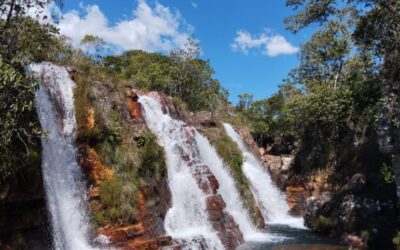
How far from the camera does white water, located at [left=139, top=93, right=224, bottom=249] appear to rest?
746 inches

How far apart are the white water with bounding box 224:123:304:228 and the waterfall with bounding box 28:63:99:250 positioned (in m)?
15.8

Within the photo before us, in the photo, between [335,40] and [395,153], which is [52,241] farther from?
[335,40]

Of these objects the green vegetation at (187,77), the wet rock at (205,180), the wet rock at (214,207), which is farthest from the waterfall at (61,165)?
the green vegetation at (187,77)

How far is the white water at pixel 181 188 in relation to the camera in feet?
62.1

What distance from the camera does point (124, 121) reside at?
2088 cm

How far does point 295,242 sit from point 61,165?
1126 centimetres

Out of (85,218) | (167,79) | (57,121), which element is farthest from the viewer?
(167,79)

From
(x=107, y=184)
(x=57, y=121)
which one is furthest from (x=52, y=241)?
(x=57, y=121)

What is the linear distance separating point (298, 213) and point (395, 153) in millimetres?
14867

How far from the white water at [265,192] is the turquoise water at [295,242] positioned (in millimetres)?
4477

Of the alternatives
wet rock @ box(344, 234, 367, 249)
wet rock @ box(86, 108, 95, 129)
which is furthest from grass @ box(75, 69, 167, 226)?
wet rock @ box(344, 234, 367, 249)

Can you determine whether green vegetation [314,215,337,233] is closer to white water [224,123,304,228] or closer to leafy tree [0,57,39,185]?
white water [224,123,304,228]

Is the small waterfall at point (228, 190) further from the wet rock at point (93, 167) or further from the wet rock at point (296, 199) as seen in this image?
the wet rock at point (93, 167)

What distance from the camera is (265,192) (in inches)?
1293
